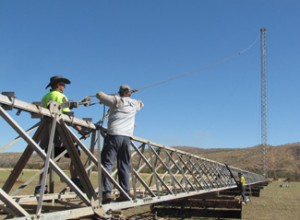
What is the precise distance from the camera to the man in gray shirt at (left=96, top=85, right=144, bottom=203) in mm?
7026

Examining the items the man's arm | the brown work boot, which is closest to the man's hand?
the man's arm

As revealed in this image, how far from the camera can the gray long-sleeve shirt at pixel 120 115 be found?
277 inches

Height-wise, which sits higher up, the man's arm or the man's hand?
the man's arm

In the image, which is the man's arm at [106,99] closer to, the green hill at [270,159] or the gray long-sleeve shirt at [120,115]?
the gray long-sleeve shirt at [120,115]

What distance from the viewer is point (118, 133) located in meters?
7.06

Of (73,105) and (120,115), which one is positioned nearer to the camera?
(73,105)

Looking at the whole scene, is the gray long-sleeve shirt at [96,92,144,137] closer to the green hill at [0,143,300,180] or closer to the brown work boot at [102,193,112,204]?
the brown work boot at [102,193,112,204]

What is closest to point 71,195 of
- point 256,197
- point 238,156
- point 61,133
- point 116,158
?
point 116,158

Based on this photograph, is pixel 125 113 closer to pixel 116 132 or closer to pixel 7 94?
pixel 116 132

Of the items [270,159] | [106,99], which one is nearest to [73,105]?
[106,99]

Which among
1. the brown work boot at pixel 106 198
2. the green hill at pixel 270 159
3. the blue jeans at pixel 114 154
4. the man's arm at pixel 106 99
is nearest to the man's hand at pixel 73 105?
the man's arm at pixel 106 99

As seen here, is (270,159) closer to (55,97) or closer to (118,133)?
(118,133)

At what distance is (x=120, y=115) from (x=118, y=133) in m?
0.30

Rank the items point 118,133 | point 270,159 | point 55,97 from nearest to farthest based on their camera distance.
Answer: point 55,97 → point 118,133 → point 270,159
